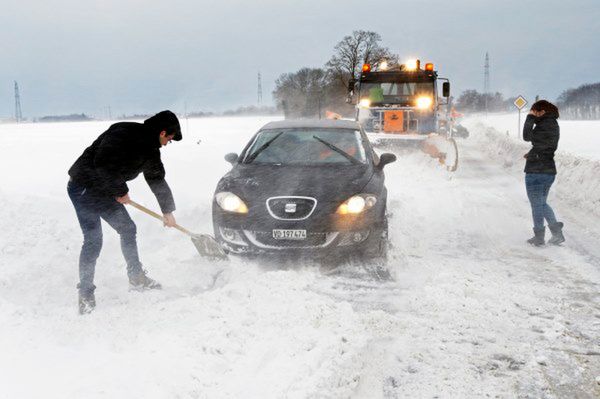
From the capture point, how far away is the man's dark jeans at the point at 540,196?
653 cm

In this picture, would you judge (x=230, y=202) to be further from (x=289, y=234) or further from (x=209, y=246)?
(x=289, y=234)

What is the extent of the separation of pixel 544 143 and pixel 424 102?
812 cm

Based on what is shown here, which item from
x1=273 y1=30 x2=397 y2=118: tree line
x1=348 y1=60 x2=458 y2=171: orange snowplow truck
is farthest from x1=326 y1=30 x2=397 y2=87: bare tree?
x1=348 y1=60 x2=458 y2=171: orange snowplow truck

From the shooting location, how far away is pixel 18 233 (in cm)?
639

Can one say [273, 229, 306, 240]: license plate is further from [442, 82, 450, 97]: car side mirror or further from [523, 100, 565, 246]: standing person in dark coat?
[442, 82, 450, 97]: car side mirror

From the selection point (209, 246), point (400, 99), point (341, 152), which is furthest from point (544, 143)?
point (400, 99)

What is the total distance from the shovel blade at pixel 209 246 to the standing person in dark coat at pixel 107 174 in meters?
1.01

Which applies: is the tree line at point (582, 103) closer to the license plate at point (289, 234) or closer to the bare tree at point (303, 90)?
the bare tree at point (303, 90)

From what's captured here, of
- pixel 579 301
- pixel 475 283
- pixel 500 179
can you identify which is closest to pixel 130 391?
pixel 475 283

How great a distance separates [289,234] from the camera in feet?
17.1

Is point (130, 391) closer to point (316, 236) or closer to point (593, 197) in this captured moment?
point (316, 236)

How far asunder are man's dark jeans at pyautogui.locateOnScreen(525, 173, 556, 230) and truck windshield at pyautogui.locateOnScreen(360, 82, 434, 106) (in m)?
8.31

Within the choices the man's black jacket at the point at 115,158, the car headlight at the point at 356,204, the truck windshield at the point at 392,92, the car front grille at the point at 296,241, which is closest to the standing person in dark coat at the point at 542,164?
the car headlight at the point at 356,204

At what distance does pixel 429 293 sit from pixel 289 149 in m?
2.71
